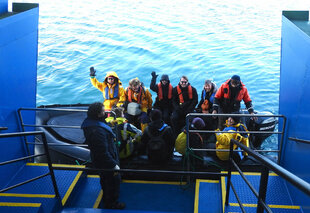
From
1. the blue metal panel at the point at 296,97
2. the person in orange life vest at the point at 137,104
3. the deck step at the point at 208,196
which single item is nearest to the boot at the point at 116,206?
the deck step at the point at 208,196

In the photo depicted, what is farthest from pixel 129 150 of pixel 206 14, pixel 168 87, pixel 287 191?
pixel 206 14

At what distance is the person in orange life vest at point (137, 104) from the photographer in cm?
627

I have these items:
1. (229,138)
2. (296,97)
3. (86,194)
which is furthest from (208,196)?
(296,97)

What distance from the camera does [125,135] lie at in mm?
5082

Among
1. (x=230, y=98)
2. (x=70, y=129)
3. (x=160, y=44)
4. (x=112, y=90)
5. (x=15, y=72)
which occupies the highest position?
(x=160, y=44)

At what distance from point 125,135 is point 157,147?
0.62 m

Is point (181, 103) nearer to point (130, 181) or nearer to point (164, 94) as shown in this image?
point (164, 94)

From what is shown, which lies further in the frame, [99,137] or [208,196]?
[208,196]

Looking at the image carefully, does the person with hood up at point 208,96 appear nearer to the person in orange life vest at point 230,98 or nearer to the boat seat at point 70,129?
the person in orange life vest at point 230,98

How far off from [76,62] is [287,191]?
13.3 m

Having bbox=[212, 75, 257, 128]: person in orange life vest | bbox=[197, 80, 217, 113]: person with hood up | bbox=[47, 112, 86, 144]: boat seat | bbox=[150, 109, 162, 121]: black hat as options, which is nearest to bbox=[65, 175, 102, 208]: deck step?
bbox=[150, 109, 162, 121]: black hat

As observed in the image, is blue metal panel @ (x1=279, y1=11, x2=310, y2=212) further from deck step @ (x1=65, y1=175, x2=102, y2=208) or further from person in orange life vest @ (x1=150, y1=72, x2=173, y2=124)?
deck step @ (x1=65, y1=175, x2=102, y2=208)

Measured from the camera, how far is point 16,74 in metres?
5.06

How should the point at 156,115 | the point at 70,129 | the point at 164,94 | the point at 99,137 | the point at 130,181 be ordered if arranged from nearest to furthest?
the point at 99,137
the point at 156,115
the point at 130,181
the point at 164,94
the point at 70,129
